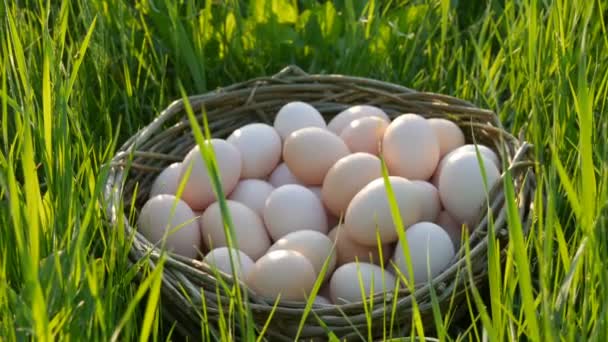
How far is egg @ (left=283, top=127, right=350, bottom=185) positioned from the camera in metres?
1.67

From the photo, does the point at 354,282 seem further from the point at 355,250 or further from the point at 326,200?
the point at 326,200

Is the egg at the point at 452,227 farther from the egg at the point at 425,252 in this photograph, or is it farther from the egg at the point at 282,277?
the egg at the point at 282,277

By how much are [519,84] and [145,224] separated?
0.68 meters

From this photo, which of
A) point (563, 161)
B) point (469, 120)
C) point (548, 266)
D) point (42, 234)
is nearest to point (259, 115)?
point (469, 120)

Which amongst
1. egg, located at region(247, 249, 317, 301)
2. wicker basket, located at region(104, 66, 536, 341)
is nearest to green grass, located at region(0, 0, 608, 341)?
wicker basket, located at region(104, 66, 536, 341)

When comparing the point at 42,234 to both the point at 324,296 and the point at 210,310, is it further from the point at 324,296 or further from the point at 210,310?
the point at 324,296

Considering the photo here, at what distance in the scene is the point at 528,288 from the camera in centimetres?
90

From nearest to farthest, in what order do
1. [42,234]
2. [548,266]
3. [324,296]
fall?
[548,266] < [42,234] < [324,296]

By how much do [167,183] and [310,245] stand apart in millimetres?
315

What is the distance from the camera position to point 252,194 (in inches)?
66.4

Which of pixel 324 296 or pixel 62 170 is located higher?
pixel 62 170

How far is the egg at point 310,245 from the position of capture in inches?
58.3

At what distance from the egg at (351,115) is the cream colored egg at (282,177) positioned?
0.12 m

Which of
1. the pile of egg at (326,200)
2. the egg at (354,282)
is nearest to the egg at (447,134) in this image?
the pile of egg at (326,200)
